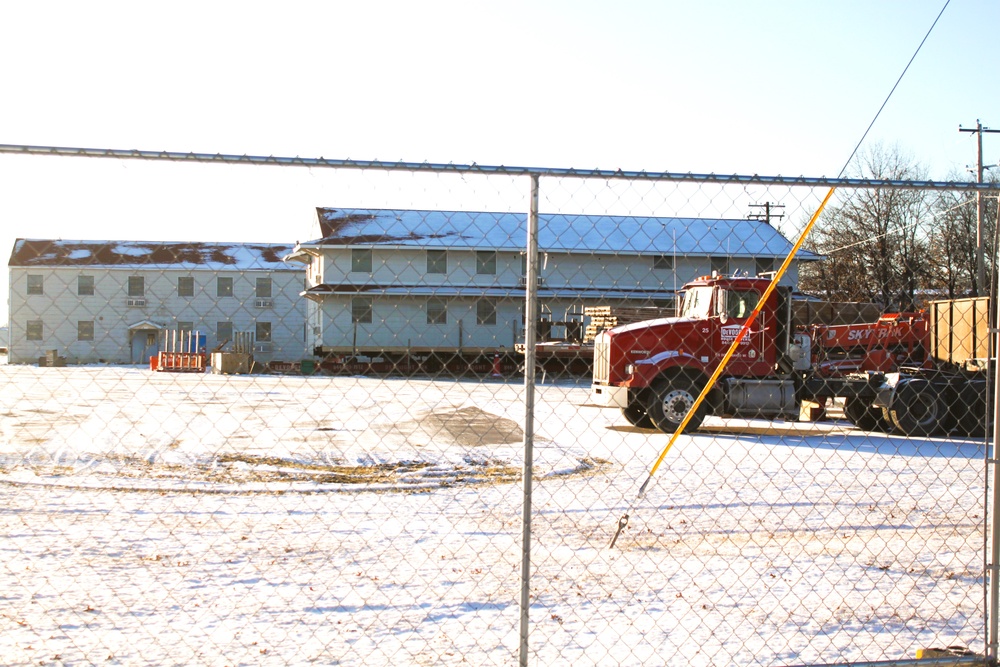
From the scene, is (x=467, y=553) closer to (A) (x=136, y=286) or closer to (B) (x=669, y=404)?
(B) (x=669, y=404)

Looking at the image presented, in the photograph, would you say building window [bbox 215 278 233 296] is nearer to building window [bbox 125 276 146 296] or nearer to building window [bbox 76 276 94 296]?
building window [bbox 125 276 146 296]

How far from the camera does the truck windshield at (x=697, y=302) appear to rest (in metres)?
16.4

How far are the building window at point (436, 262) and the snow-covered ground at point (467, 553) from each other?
2655cm

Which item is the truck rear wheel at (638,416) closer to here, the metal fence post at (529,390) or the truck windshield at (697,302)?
the truck windshield at (697,302)

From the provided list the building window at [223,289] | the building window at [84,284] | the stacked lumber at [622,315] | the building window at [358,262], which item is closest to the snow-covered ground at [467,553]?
the building window at [223,289]

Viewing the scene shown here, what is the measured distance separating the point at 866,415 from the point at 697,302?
164 inches

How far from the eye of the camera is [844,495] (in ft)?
31.6

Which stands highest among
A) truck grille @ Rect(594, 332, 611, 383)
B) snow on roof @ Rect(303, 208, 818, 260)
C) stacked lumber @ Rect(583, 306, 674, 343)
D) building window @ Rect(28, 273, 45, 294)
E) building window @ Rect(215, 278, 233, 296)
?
snow on roof @ Rect(303, 208, 818, 260)

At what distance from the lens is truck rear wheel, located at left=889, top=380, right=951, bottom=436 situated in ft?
54.2

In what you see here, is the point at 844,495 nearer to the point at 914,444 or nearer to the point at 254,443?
the point at 914,444

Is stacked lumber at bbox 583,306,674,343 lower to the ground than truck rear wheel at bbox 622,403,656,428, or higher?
higher

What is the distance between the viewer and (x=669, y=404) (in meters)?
15.7

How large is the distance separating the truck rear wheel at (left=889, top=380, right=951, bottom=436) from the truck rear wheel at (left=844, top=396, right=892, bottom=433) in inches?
19.2

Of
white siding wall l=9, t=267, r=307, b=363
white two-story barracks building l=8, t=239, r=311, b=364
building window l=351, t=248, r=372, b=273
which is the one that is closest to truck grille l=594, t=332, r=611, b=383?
building window l=351, t=248, r=372, b=273
